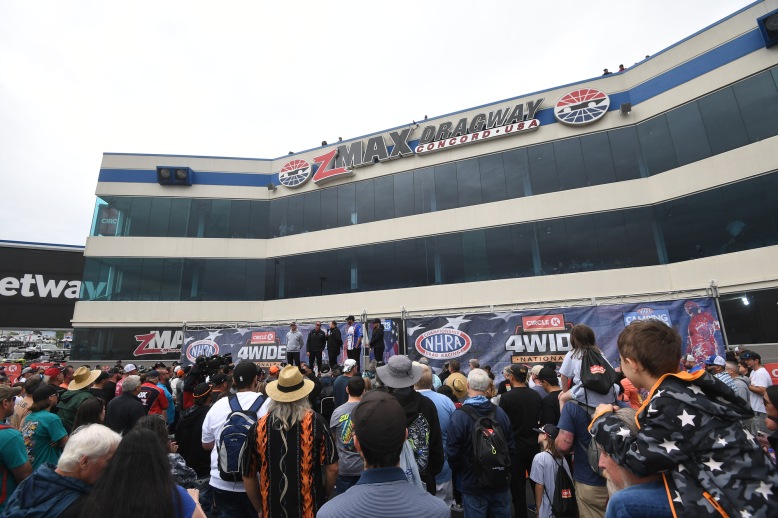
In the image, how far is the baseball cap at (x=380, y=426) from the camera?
6.10 ft

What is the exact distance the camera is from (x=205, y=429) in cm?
427

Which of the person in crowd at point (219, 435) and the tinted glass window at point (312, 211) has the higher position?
the tinted glass window at point (312, 211)

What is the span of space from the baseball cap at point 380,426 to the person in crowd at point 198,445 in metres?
3.95

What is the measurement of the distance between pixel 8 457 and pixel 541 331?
11615 mm

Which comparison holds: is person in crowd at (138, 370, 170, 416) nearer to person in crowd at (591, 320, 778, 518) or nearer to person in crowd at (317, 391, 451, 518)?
person in crowd at (317, 391, 451, 518)

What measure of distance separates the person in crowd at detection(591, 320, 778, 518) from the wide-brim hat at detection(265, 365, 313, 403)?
7.75 feet

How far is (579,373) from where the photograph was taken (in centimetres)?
420

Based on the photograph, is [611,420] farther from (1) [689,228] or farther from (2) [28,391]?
(1) [689,228]

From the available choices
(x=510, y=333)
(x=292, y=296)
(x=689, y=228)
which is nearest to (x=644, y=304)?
(x=510, y=333)

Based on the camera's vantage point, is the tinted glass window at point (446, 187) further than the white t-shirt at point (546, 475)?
Yes

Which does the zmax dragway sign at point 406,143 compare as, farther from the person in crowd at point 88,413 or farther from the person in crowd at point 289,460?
the person in crowd at point 88,413

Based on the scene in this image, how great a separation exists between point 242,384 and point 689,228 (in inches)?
723

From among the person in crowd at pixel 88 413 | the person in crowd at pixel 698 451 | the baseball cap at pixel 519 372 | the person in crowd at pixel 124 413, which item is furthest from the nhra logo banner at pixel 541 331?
the person in crowd at pixel 698 451

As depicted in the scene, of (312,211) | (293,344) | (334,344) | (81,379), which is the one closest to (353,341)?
(334,344)
